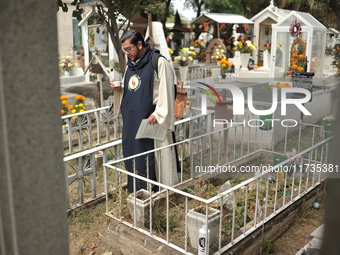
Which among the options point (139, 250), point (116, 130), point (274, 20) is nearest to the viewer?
point (139, 250)

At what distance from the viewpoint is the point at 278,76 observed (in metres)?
11.4

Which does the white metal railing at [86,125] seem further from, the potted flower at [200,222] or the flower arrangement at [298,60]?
the flower arrangement at [298,60]

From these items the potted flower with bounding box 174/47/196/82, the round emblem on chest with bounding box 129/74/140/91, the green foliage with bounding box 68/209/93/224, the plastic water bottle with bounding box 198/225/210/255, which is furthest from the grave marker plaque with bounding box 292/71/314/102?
the potted flower with bounding box 174/47/196/82

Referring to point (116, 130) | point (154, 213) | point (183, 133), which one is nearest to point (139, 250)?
point (154, 213)

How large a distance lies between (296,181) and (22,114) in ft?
15.5

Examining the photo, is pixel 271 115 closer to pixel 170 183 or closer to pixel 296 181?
pixel 296 181

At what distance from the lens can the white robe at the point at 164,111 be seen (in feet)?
Result: 13.4

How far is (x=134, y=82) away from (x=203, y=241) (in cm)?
196

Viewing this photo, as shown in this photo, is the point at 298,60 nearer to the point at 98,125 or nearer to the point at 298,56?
the point at 298,56

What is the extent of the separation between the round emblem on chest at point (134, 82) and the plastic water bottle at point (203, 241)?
71.9 inches

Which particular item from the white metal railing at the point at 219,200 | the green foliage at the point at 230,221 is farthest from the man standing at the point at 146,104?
the green foliage at the point at 230,221

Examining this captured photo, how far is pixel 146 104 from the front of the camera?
4.22 metres

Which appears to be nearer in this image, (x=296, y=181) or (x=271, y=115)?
(x=296, y=181)

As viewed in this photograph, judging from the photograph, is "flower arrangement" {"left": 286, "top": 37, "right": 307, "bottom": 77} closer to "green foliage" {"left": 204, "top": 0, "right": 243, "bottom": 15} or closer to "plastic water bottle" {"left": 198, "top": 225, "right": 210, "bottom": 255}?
"plastic water bottle" {"left": 198, "top": 225, "right": 210, "bottom": 255}
